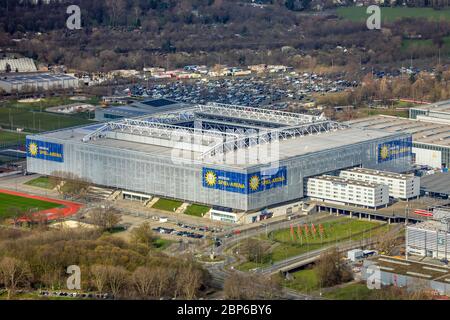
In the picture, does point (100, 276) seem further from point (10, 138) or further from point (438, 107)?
point (438, 107)

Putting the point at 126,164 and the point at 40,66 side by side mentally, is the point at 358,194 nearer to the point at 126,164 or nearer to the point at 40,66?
the point at 126,164

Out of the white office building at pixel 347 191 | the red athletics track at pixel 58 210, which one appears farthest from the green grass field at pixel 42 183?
the white office building at pixel 347 191

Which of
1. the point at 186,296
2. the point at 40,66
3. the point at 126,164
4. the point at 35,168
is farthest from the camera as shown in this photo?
the point at 40,66

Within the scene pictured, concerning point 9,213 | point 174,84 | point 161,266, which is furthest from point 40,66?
point 161,266

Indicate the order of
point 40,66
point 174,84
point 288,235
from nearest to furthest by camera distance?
point 288,235 < point 174,84 < point 40,66

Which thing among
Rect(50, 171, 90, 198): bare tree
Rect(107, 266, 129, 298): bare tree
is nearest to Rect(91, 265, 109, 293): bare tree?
Rect(107, 266, 129, 298): bare tree

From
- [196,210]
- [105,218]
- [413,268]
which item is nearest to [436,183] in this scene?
[196,210]
